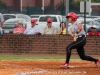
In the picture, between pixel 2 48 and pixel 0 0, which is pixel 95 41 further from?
pixel 0 0

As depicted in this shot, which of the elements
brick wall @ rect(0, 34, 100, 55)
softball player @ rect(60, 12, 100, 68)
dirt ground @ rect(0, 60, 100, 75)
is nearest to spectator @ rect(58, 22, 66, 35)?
brick wall @ rect(0, 34, 100, 55)

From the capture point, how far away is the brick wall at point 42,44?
2173cm

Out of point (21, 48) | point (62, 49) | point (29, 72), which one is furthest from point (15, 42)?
point (29, 72)

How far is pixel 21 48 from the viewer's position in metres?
21.9

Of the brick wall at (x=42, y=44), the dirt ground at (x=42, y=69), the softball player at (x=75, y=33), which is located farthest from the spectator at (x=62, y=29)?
the softball player at (x=75, y=33)

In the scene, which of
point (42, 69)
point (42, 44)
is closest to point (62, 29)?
point (42, 44)

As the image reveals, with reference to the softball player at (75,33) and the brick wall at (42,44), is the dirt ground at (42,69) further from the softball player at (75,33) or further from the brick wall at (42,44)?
the brick wall at (42,44)

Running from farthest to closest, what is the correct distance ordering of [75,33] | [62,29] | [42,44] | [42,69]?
[62,29] < [42,44] < [75,33] < [42,69]

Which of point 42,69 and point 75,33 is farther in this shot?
point 75,33

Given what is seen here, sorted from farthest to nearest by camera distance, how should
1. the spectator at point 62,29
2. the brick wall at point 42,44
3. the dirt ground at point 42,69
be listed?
the spectator at point 62,29
the brick wall at point 42,44
the dirt ground at point 42,69

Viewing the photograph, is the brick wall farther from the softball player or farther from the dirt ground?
the softball player

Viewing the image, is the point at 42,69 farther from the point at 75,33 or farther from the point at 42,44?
the point at 42,44

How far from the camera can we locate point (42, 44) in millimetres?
21891

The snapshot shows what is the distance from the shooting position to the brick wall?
21734 millimetres
